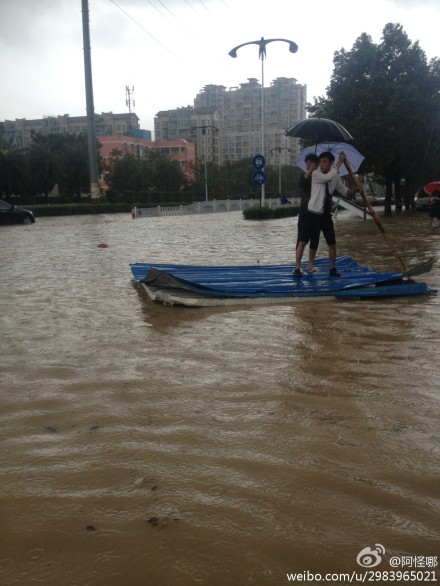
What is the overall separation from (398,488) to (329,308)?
3644mm

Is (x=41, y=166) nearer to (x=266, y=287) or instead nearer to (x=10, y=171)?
(x=10, y=171)

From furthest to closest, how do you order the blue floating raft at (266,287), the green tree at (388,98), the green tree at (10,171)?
the green tree at (10,171)
the green tree at (388,98)
the blue floating raft at (266,287)

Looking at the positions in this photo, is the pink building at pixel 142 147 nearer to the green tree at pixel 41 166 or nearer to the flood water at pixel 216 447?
the green tree at pixel 41 166

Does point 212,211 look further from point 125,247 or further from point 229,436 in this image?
point 229,436

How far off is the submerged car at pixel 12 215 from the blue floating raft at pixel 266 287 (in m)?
20.4

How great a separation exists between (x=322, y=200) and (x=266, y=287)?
4.61ft

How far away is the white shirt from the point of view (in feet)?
22.3

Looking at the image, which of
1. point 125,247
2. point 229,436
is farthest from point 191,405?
point 125,247

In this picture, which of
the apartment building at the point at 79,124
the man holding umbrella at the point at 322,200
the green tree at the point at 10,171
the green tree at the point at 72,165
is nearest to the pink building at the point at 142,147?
the apartment building at the point at 79,124

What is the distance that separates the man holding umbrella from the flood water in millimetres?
1853

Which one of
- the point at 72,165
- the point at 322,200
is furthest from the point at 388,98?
the point at 72,165

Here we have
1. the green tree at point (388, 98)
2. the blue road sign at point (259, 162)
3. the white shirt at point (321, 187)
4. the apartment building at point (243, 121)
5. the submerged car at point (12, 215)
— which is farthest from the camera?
the apartment building at point (243, 121)

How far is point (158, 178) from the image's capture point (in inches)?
2677

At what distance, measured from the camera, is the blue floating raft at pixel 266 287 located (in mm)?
6082
